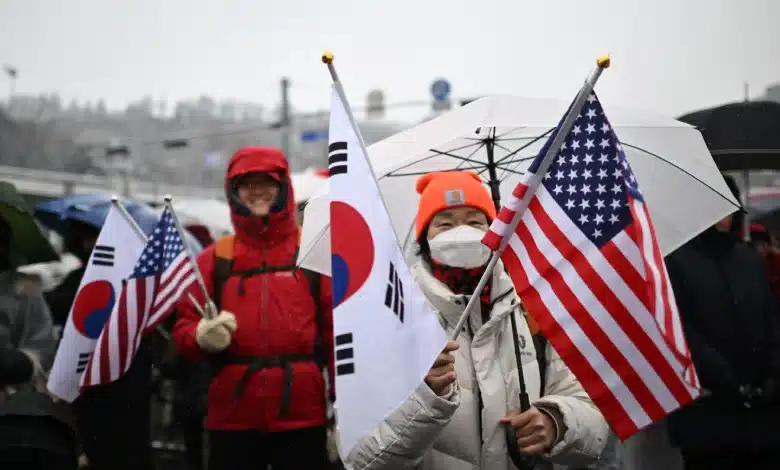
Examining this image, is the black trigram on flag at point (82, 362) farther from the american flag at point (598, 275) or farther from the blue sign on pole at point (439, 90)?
the blue sign on pole at point (439, 90)

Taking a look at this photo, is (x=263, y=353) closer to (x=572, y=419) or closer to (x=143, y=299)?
(x=143, y=299)

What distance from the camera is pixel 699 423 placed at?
483 centimetres

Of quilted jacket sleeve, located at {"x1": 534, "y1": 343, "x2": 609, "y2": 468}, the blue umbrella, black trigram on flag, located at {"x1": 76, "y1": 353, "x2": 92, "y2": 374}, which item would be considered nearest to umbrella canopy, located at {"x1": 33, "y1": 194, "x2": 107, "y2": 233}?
the blue umbrella

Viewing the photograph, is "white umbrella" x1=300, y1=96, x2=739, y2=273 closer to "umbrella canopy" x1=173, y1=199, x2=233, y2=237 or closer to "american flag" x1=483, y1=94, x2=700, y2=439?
"american flag" x1=483, y1=94, x2=700, y2=439

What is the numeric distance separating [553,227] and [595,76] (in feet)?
1.76

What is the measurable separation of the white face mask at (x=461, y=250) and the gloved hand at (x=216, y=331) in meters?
1.49

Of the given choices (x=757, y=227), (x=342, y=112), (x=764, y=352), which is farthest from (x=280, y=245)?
(x=757, y=227)

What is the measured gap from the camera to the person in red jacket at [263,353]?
14.6ft

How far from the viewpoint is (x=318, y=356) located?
4750 millimetres

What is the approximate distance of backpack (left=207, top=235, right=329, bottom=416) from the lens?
447cm

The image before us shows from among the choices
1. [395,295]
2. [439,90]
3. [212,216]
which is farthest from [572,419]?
[439,90]

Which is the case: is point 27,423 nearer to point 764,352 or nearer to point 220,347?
point 220,347

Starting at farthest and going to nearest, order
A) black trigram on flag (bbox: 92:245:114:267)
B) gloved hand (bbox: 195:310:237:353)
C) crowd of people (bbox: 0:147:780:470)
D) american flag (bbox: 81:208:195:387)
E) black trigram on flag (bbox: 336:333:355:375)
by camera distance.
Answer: black trigram on flag (bbox: 92:245:114:267) < american flag (bbox: 81:208:195:387) < gloved hand (bbox: 195:310:237:353) < crowd of people (bbox: 0:147:780:470) < black trigram on flag (bbox: 336:333:355:375)

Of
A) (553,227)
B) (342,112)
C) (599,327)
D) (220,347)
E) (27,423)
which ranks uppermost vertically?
(342,112)
